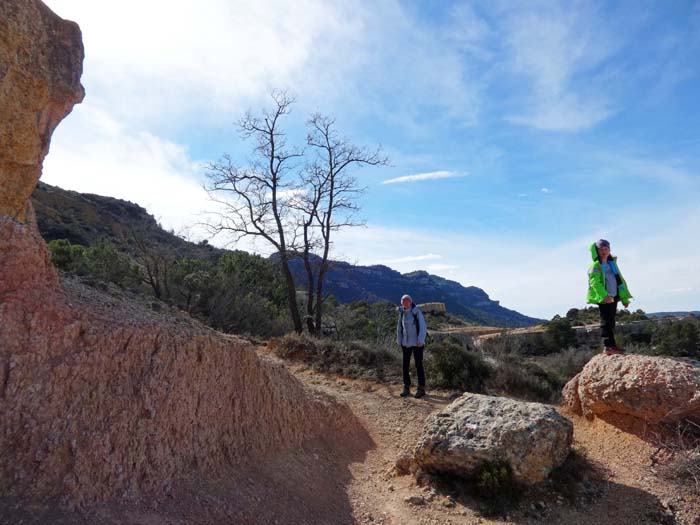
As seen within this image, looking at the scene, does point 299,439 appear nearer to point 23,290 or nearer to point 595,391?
point 23,290

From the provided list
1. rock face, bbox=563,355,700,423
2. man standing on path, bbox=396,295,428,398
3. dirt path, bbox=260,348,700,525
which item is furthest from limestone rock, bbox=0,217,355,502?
rock face, bbox=563,355,700,423

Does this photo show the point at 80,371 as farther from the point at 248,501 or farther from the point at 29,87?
the point at 29,87

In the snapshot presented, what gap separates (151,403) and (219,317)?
13307 millimetres

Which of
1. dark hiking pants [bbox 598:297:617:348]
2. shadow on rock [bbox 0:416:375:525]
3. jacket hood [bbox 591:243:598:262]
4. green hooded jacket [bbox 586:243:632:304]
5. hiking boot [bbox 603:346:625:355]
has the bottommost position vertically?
shadow on rock [bbox 0:416:375:525]

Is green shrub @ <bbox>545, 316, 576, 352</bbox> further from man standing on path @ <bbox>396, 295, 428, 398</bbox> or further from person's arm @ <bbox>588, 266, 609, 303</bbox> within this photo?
person's arm @ <bbox>588, 266, 609, 303</bbox>

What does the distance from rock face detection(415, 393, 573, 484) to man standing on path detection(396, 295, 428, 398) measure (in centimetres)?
286

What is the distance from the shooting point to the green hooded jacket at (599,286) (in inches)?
256

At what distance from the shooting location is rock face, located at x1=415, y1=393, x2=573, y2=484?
5129 millimetres

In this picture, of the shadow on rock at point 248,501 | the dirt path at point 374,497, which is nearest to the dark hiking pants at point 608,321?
the dirt path at point 374,497

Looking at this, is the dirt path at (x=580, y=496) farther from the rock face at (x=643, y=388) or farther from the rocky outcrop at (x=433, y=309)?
the rocky outcrop at (x=433, y=309)

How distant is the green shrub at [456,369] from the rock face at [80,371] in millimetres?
4721

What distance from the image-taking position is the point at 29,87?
4.48 meters

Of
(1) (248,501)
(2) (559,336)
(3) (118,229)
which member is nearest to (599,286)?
(1) (248,501)

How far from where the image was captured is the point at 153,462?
12.5ft
